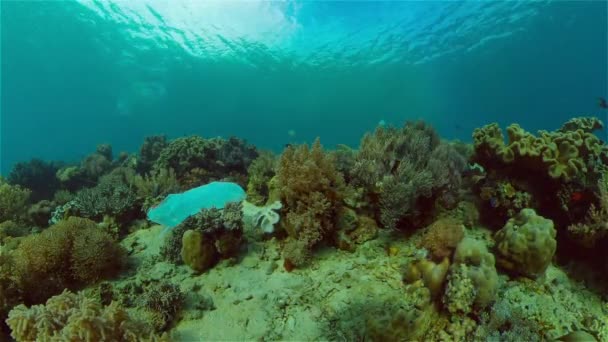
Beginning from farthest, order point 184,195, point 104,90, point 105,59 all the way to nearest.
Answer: point 104,90, point 105,59, point 184,195

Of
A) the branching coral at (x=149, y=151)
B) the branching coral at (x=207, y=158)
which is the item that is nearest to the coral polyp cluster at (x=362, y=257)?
the branching coral at (x=207, y=158)

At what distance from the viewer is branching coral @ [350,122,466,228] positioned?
4188 mm

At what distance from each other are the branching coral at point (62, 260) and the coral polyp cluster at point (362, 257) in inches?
0.7

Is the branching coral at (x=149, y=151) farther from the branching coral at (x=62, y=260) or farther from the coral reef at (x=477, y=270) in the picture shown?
the coral reef at (x=477, y=270)

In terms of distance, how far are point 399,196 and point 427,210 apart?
795mm

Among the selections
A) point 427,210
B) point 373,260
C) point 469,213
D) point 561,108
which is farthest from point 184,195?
point 561,108

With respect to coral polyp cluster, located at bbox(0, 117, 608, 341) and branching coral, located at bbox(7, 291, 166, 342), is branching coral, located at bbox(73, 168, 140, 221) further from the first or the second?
branching coral, located at bbox(7, 291, 166, 342)

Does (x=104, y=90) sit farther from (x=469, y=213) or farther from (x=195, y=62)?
(x=469, y=213)

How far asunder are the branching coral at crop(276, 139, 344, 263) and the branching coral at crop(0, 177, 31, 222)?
674 cm

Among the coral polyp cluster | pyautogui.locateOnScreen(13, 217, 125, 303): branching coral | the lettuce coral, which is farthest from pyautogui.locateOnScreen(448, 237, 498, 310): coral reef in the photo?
pyautogui.locateOnScreen(13, 217, 125, 303): branching coral

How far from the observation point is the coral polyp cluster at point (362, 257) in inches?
126

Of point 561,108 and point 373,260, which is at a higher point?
point 561,108

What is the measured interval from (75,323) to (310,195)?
9.17ft

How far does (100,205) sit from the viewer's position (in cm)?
622
